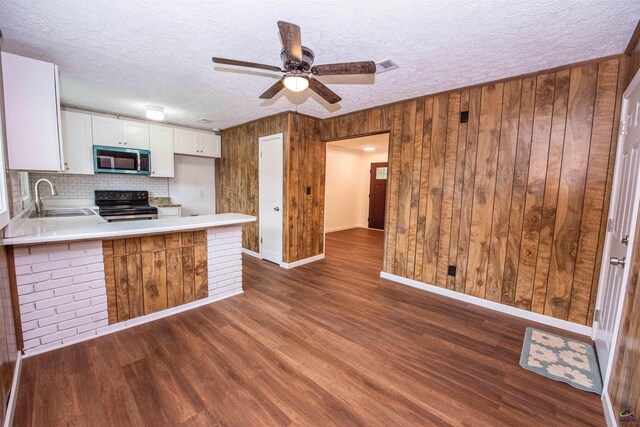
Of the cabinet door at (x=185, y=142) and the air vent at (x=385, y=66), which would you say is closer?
the air vent at (x=385, y=66)

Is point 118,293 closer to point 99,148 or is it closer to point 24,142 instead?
point 24,142

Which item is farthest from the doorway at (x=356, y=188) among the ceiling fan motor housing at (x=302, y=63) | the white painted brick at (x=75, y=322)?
the white painted brick at (x=75, y=322)

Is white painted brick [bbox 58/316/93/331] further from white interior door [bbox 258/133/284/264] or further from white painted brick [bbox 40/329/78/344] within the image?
white interior door [bbox 258/133/284/264]

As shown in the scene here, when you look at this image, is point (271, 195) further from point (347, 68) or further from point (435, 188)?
point (347, 68)

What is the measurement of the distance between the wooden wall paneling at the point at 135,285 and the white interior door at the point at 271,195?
6.86 feet

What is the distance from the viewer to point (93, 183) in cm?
444

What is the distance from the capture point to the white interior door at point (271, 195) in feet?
13.9

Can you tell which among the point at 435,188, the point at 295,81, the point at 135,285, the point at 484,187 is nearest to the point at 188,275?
the point at 135,285

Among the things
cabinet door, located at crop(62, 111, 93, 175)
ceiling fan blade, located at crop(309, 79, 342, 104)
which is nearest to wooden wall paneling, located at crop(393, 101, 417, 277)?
ceiling fan blade, located at crop(309, 79, 342, 104)

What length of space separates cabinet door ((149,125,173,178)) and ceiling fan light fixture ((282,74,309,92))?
379 cm

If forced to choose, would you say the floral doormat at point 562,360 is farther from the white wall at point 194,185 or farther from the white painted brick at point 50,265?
the white wall at point 194,185

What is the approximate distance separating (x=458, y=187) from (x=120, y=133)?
5.23m

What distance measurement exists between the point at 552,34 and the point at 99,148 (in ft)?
18.5

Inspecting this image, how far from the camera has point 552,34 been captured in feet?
6.23
